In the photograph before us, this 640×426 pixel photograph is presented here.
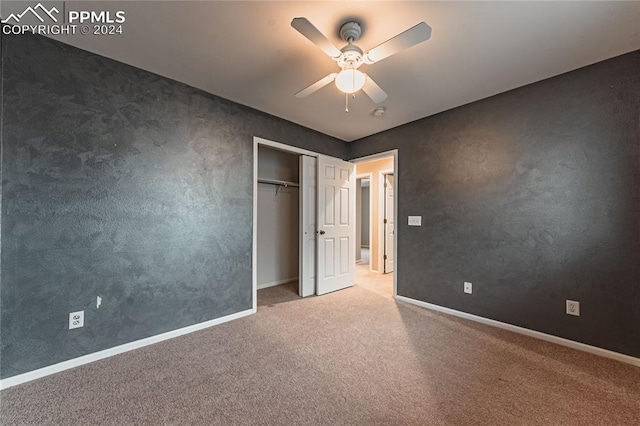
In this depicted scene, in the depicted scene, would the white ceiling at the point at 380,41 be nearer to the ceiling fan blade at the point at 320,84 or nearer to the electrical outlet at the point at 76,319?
the ceiling fan blade at the point at 320,84

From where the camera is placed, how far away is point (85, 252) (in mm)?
2027

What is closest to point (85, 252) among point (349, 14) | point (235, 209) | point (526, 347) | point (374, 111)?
point (235, 209)

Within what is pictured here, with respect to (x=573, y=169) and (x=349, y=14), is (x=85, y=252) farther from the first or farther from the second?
(x=573, y=169)

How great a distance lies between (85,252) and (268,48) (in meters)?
2.11

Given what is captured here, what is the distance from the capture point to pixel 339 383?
1.81 m

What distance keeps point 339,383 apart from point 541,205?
240 centimetres

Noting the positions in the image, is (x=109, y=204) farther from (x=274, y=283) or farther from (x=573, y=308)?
(x=573, y=308)

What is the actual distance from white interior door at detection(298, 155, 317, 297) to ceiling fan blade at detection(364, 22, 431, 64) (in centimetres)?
211

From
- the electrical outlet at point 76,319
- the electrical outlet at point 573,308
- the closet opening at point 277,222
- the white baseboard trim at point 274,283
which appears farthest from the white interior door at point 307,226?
the electrical outlet at point 573,308

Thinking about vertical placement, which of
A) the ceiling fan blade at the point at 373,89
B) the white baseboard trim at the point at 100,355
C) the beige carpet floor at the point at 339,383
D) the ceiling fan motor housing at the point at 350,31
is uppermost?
Result: the ceiling fan motor housing at the point at 350,31

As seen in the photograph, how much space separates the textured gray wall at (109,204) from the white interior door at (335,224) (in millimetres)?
1213

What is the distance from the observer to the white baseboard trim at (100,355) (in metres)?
1.79

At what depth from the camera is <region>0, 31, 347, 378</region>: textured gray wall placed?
179cm

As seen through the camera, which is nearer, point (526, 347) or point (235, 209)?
point (526, 347)
